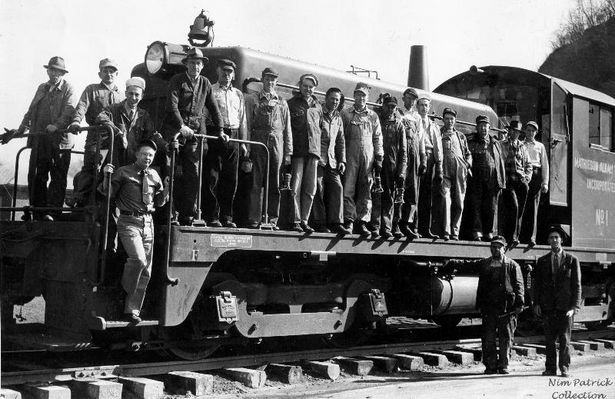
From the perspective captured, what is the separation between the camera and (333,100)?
8.37 metres

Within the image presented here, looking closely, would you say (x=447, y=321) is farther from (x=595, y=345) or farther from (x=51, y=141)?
(x=51, y=141)

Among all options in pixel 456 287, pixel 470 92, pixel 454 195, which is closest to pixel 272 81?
pixel 454 195

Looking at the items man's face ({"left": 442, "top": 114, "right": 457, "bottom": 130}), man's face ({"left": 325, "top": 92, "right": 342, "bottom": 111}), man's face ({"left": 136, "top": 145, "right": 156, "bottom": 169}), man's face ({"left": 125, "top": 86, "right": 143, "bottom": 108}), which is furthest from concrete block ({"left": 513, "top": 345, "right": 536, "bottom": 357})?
man's face ({"left": 125, "top": 86, "right": 143, "bottom": 108})

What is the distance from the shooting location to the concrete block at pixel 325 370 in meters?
7.99

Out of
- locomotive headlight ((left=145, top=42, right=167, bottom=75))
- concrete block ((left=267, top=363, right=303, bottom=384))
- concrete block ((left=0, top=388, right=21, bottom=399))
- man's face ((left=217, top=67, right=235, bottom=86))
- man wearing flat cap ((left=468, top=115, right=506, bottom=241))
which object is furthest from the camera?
man wearing flat cap ((left=468, top=115, right=506, bottom=241))

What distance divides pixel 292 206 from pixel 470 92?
5.70 meters

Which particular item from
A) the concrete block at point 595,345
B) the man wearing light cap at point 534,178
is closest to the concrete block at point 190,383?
the man wearing light cap at point 534,178

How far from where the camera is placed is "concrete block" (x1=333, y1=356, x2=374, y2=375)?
835 cm

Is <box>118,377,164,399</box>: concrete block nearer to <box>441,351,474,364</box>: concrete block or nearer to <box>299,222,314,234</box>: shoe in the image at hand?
<box>299,222,314,234</box>: shoe

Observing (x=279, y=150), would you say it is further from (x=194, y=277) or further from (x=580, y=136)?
(x=580, y=136)

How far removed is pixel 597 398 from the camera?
692 centimetres

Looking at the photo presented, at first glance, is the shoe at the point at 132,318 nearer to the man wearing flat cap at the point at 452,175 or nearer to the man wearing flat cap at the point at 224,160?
the man wearing flat cap at the point at 224,160

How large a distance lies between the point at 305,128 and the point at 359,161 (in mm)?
866

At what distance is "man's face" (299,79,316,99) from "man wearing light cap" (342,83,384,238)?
61 centimetres
